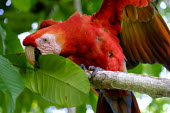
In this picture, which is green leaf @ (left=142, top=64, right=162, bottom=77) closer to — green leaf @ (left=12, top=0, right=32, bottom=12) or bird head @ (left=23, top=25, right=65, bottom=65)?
bird head @ (left=23, top=25, right=65, bottom=65)

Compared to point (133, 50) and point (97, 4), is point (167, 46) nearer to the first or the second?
point (133, 50)

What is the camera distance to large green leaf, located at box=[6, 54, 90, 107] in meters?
1.19

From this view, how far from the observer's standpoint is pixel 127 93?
176cm

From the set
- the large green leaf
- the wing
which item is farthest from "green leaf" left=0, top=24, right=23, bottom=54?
the wing

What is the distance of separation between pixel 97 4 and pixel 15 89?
122cm

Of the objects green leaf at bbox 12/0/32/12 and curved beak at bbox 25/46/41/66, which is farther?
green leaf at bbox 12/0/32/12

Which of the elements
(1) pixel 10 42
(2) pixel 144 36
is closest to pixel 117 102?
(2) pixel 144 36

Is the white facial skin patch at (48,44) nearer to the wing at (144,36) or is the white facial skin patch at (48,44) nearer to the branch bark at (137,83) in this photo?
the branch bark at (137,83)

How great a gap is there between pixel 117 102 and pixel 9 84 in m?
0.91

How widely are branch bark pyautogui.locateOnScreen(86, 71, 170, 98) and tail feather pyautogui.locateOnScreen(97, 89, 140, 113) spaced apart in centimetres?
50

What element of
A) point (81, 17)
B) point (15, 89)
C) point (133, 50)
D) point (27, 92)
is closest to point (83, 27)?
point (81, 17)

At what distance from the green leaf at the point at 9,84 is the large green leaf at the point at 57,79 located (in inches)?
8.8

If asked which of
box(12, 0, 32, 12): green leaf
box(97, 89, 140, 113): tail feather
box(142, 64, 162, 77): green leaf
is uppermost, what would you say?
box(12, 0, 32, 12): green leaf

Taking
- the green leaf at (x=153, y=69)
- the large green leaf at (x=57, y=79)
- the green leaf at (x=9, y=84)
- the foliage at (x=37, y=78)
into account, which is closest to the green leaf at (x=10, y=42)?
the foliage at (x=37, y=78)
